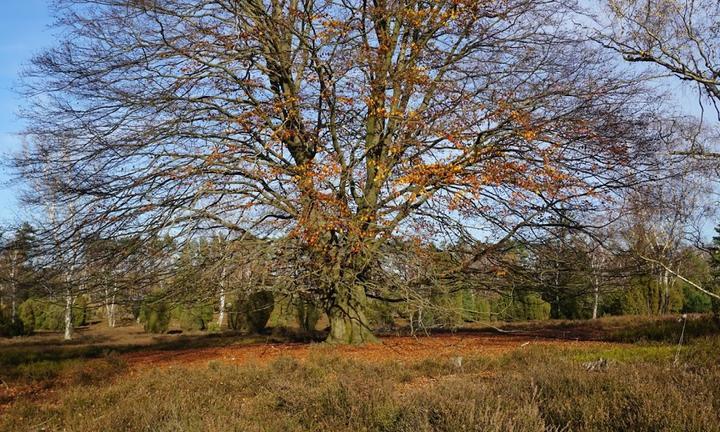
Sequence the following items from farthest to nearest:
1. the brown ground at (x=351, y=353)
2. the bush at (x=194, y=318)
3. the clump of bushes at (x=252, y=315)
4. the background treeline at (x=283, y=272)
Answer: the bush at (x=194, y=318) < the clump of bushes at (x=252, y=315) < the background treeline at (x=283, y=272) < the brown ground at (x=351, y=353)

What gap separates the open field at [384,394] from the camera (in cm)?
394

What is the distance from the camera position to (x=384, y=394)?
5078mm

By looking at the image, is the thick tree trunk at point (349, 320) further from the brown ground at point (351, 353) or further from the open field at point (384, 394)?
the open field at point (384, 394)

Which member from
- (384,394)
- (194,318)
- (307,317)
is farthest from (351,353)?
(194,318)

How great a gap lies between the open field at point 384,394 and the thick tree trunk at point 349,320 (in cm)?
249

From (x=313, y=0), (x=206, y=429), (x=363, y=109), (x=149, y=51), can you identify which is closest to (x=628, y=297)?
(x=363, y=109)

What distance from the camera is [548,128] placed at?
1106 cm

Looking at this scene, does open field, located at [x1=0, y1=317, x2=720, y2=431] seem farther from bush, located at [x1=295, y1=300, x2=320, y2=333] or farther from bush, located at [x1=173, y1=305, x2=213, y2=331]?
bush, located at [x1=173, y1=305, x2=213, y2=331]

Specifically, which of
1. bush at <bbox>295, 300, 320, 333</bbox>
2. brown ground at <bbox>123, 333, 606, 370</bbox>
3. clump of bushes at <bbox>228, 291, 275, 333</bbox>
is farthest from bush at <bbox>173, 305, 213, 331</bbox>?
brown ground at <bbox>123, 333, 606, 370</bbox>

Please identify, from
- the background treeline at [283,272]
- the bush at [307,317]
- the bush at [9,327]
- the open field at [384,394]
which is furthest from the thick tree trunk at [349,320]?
the bush at [9,327]

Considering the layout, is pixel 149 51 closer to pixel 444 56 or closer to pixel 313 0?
pixel 313 0

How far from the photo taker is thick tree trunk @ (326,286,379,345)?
12227 mm

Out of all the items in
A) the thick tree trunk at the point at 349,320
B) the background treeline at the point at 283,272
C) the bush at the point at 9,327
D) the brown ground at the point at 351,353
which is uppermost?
the background treeline at the point at 283,272

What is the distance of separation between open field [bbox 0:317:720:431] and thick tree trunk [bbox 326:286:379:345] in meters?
2.49
